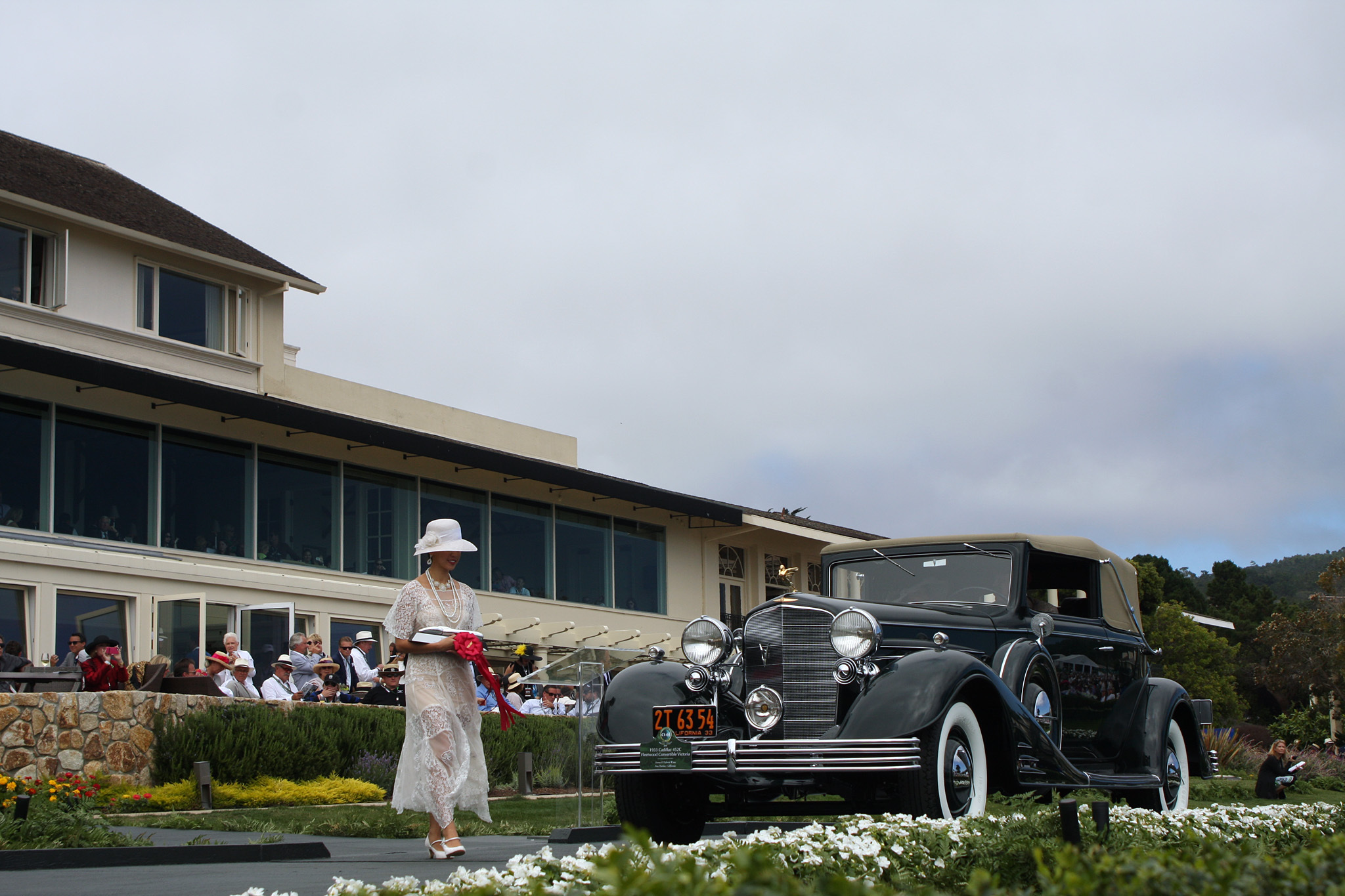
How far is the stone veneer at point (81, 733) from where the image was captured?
12141mm

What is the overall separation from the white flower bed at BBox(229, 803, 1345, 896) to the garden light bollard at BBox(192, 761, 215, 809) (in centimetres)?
751

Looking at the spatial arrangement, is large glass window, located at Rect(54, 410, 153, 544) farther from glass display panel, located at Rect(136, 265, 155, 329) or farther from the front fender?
the front fender

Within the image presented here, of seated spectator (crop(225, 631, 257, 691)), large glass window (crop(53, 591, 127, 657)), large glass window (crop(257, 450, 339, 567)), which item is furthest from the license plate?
large glass window (crop(257, 450, 339, 567))

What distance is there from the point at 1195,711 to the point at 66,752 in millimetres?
9892

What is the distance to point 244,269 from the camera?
24203mm

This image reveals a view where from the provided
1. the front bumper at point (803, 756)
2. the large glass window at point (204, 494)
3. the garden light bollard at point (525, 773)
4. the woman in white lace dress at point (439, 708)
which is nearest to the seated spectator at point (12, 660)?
the large glass window at point (204, 494)

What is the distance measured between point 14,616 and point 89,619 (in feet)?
3.54

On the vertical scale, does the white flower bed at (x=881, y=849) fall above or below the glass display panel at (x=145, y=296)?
below

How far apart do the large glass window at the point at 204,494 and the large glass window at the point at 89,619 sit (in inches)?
75.3

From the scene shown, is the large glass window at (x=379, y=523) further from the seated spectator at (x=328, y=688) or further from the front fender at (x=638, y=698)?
the front fender at (x=638, y=698)

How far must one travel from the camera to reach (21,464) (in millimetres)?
19125

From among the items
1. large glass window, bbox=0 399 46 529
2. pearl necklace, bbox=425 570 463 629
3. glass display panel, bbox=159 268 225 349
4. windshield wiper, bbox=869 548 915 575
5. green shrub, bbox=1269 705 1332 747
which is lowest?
green shrub, bbox=1269 705 1332 747

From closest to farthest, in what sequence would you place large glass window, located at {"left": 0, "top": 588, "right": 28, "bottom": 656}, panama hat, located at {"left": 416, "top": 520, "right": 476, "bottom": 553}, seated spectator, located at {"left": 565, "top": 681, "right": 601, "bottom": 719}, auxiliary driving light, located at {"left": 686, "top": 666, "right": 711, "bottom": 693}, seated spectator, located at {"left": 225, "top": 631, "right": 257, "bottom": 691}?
panama hat, located at {"left": 416, "top": 520, "right": 476, "bottom": 553} < auxiliary driving light, located at {"left": 686, "top": 666, "right": 711, "bottom": 693} < seated spectator, located at {"left": 565, "top": 681, "right": 601, "bottom": 719} < seated spectator, located at {"left": 225, "top": 631, "right": 257, "bottom": 691} < large glass window, located at {"left": 0, "top": 588, "right": 28, "bottom": 656}

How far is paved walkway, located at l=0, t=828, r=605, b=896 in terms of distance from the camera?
605 cm
